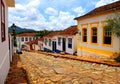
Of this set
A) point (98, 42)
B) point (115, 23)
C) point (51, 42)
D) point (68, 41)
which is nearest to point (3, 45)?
point (115, 23)

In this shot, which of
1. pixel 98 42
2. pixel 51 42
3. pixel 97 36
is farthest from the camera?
pixel 51 42

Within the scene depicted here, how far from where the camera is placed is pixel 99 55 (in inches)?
732

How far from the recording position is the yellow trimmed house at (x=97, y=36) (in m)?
16.3

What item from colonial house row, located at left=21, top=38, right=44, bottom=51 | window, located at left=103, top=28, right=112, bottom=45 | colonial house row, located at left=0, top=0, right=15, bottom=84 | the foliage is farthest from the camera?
colonial house row, located at left=21, top=38, right=44, bottom=51

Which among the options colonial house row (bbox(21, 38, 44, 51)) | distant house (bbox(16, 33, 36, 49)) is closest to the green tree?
colonial house row (bbox(21, 38, 44, 51))

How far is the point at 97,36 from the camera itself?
18703 mm

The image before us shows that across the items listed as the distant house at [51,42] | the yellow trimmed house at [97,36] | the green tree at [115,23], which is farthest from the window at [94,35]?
the distant house at [51,42]

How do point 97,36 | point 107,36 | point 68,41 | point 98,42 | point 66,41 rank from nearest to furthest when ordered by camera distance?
1. point 107,36
2. point 98,42
3. point 97,36
4. point 68,41
5. point 66,41

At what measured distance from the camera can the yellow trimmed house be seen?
53.3 ft

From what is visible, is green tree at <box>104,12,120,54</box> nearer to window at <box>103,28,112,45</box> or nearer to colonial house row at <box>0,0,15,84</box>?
window at <box>103,28,112,45</box>

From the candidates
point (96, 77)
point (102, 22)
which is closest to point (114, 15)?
point (102, 22)

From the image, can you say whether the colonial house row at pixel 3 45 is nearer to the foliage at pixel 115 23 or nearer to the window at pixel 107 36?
the foliage at pixel 115 23

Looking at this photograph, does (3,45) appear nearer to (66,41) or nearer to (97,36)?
(97,36)

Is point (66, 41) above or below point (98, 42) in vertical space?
below
